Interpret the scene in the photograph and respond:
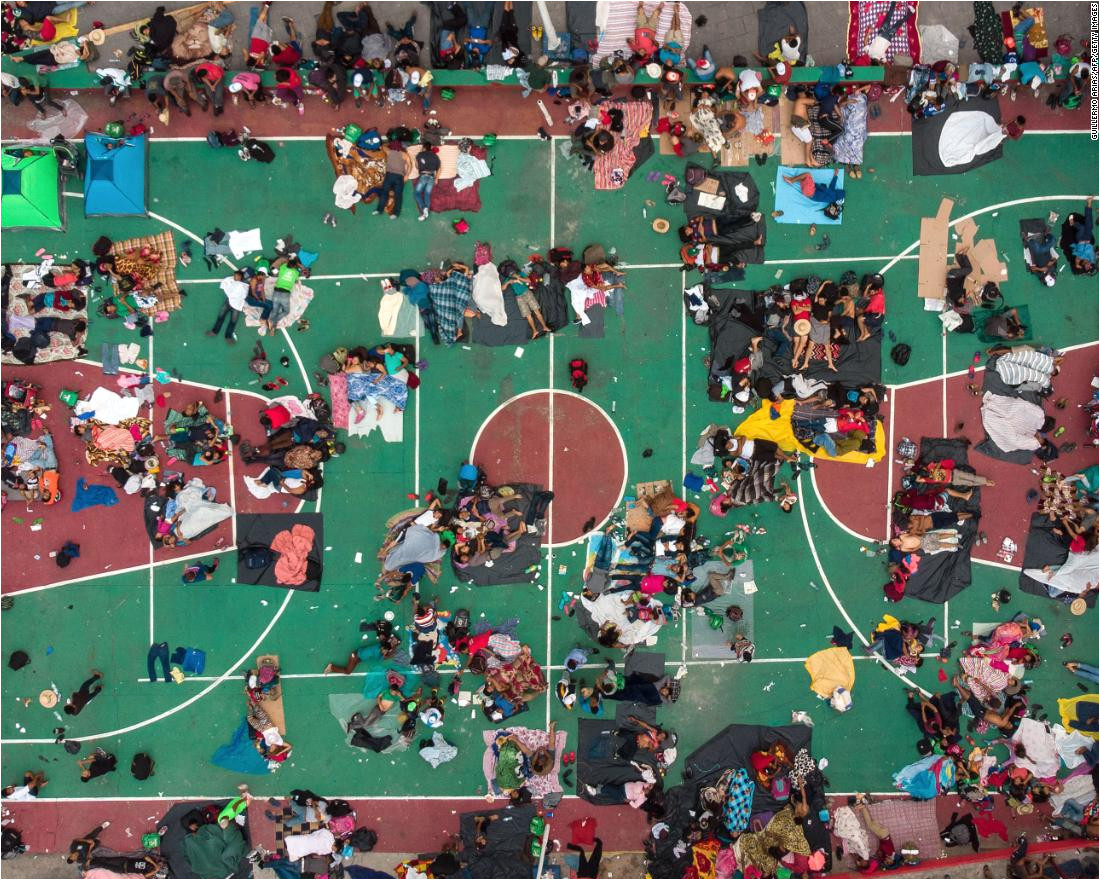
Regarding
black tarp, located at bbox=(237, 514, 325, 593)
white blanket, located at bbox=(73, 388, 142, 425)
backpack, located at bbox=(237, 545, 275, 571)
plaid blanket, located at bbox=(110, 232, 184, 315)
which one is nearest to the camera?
plaid blanket, located at bbox=(110, 232, 184, 315)

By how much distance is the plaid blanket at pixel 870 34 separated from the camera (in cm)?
1584

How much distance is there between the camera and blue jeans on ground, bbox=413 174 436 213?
15797 millimetres

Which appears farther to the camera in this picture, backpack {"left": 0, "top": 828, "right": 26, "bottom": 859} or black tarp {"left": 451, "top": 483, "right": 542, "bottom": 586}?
black tarp {"left": 451, "top": 483, "right": 542, "bottom": 586}

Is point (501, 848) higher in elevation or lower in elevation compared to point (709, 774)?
lower

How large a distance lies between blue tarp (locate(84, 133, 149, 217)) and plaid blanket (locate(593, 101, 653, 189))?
9758 mm

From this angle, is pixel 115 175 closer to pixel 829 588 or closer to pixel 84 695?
pixel 84 695

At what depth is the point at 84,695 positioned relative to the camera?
1606cm

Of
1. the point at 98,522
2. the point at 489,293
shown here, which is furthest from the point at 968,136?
the point at 98,522

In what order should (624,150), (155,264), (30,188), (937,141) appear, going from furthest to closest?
1. (937,141)
2. (624,150)
3. (155,264)
4. (30,188)

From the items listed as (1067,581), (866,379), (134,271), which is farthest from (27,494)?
(1067,581)

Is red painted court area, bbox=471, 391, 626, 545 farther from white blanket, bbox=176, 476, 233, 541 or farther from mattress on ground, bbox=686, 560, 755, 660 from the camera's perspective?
white blanket, bbox=176, 476, 233, 541

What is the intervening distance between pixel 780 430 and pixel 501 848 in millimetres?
11193

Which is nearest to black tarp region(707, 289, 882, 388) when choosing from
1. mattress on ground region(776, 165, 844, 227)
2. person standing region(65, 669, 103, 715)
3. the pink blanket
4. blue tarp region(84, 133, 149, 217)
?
mattress on ground region(776, 165, 844, 227)

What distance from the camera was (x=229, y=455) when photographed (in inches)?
635
